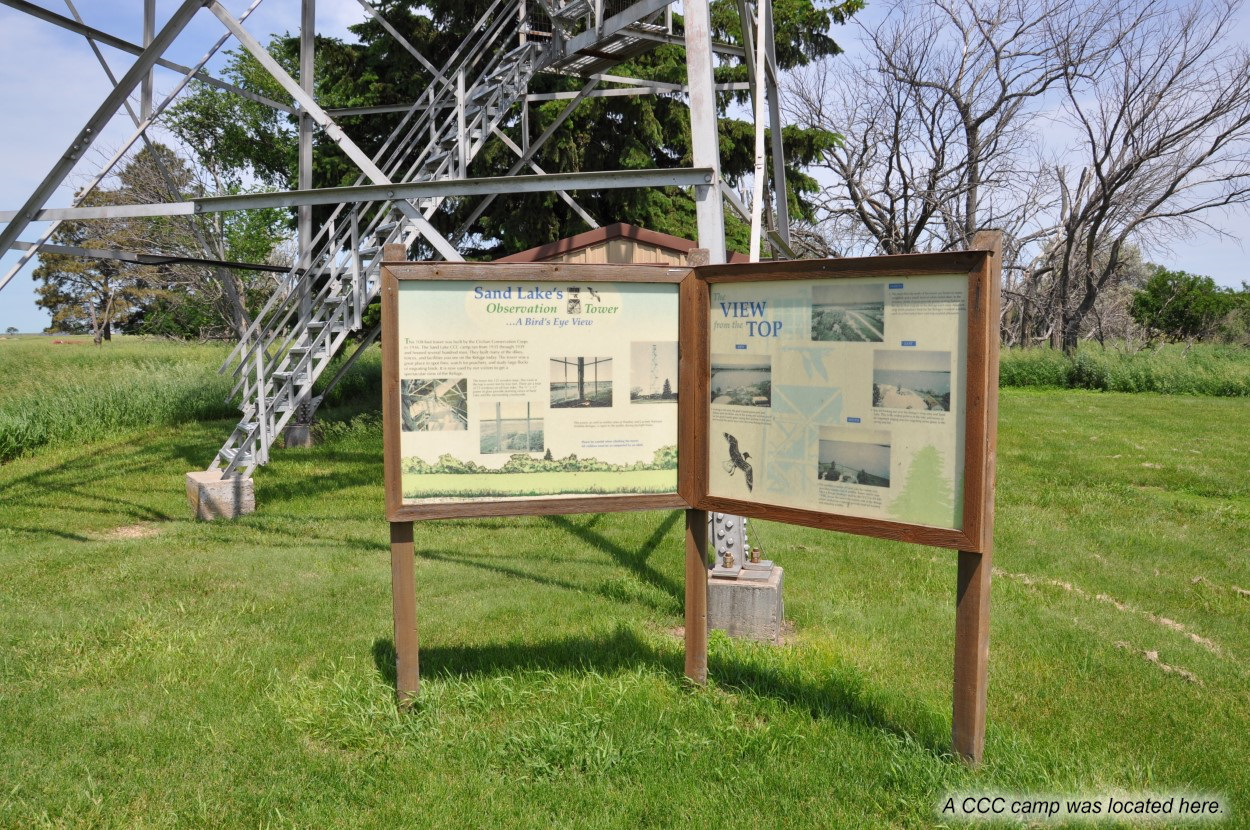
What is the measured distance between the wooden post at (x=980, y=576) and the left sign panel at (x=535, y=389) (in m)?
1.44

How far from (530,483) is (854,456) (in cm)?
152

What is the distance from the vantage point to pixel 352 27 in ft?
53.2

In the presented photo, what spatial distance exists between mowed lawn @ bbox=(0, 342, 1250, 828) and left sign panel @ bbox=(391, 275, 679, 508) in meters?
1.12

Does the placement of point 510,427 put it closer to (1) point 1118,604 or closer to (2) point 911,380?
(2) point 911,380

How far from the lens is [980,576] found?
339cm

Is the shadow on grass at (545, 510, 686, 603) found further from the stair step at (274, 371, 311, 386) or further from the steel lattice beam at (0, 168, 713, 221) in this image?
the stair step at (274, 371, 311, 386)

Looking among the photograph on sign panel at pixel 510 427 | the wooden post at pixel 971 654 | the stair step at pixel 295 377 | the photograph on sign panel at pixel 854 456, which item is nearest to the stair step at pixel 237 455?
the stair step at pixel 295 377

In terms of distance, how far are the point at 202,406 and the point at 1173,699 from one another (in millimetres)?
15751

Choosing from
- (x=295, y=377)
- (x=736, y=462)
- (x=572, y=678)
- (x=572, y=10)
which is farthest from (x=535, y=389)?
(x=572, y=10)

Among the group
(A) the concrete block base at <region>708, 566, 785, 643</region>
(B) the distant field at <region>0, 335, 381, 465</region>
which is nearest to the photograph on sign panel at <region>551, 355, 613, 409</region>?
(A) the concrete block base at <region>708, 566, 785, 643</region>

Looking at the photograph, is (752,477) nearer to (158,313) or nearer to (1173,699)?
(1173,699)

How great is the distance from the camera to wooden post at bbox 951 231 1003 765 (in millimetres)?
3221

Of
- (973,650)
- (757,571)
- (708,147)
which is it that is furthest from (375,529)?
(973,650)

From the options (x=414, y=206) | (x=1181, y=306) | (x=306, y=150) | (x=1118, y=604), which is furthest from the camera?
(x=1181, y=306)
